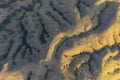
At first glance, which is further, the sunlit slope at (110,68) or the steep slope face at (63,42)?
the sunlit slope at (110,68)

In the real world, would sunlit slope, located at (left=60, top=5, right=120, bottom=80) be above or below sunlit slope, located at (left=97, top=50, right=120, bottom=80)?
above

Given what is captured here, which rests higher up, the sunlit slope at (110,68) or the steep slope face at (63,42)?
the steep slope face at (63,42)

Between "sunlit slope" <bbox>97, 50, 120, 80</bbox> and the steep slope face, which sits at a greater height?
the steep slope face

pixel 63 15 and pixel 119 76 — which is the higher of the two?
pixel 63 15

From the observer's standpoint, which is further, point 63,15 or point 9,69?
point 63,15

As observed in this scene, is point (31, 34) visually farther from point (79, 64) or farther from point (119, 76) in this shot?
point (119, 76)

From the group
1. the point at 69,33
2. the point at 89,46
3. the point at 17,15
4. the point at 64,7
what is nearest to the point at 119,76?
the point at 89,46

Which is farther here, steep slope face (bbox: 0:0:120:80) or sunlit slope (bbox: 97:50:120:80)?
sunlit slope (bbox: 97:50:120:80)

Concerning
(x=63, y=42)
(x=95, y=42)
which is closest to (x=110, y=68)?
(x=95, y=42)
